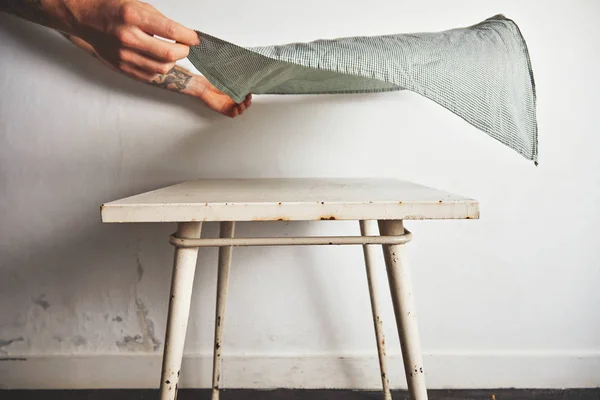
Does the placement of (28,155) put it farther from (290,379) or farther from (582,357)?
(582,357)

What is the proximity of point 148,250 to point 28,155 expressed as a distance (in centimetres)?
39

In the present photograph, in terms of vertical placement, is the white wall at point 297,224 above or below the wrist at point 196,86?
below

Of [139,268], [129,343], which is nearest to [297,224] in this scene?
[139,268]

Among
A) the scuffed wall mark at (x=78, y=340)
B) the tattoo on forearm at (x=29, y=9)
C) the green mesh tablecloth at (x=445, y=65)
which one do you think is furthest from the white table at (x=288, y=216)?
the scuffed wall mark at (x=78, y=340)

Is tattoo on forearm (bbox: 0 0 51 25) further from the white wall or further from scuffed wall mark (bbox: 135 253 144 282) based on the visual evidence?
scuffed wall mark (bbox: 135 253 144 282)

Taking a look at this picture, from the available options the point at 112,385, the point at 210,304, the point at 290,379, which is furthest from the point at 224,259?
the point at 112,385

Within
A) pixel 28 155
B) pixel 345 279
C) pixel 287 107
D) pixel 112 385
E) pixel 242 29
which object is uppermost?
pixel 242 29

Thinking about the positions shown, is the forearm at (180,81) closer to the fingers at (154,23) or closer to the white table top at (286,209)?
the fingers at (154,23)

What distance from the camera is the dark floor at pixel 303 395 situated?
3.55 ft

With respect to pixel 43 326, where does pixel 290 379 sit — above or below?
below

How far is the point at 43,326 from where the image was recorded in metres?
1.13

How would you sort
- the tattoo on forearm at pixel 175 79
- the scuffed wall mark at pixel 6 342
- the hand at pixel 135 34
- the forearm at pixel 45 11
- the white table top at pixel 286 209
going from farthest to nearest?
the scuffed wall mark at pixel 6 342, the tattoo on forearm at pixel 175 79, the forearm at pixel 45 11, the hand at pixel 135 34, the white table top at pixel 286 209

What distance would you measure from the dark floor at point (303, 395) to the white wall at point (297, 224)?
0.03 meters

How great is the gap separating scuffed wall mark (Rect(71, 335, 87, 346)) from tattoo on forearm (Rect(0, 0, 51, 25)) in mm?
760
